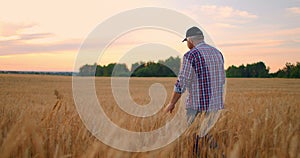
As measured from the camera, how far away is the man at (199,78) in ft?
12.8

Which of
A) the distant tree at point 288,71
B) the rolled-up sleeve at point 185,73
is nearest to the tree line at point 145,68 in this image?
the rolled-up sleeve at point 185,73

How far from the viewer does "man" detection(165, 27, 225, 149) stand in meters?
3.90

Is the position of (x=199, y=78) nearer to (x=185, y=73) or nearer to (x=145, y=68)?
(x=185, y=73)

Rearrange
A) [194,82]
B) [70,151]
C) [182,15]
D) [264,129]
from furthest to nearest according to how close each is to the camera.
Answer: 1. [182,15]
2. [194,82]
3. [264,129]
4. [70,151]

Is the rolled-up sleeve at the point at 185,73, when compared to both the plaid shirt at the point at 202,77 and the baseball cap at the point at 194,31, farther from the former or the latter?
the baseball cap at the point at 194,31

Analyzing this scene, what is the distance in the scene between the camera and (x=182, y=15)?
433cm

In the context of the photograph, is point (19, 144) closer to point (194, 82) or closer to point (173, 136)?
point (173, 136)

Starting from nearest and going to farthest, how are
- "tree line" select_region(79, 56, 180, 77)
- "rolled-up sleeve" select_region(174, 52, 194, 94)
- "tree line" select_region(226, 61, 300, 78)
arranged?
"rolled-up sleeve" select_region(174, 52, 194, 94) → "tree line" select_region(79, 56, 180, 77) → "tree line" select_region(226, 61, 300, 78)

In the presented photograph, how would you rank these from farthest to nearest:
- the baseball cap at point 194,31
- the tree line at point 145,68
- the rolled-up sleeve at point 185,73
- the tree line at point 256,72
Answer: the tree line at point 256,72
the tree line at point 145,68
the baseball cap at point 194,31
the rolled-up sleeve at point 185,73

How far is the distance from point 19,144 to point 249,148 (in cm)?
186

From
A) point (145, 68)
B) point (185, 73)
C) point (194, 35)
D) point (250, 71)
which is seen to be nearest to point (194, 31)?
point (194, 35)

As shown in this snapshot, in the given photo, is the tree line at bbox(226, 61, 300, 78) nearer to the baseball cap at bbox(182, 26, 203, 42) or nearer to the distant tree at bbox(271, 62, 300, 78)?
the distant tree at bbox(271, 62, 300, 78)

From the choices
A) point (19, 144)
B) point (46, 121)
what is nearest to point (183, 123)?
point (46, 121)

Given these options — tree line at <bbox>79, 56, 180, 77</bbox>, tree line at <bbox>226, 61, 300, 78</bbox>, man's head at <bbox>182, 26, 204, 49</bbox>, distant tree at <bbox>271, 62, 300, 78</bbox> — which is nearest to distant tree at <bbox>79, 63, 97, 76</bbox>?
tree line at <bbox>79, 56, 180, 77</bbox>
